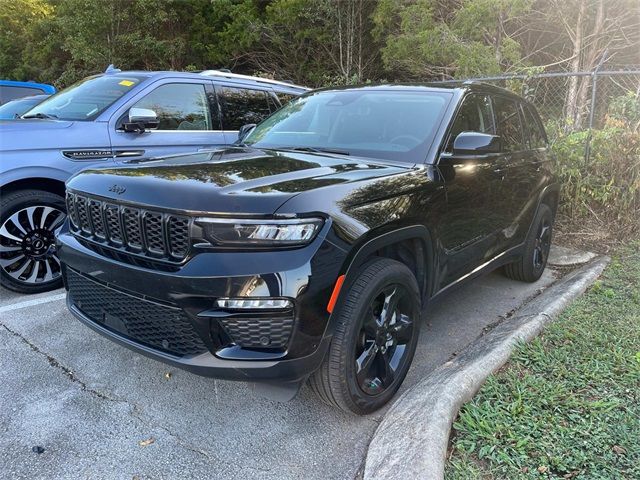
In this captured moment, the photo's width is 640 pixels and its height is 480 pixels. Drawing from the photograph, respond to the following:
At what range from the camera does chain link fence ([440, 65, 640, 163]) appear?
19.8 feet

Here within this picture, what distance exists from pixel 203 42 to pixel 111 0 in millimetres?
3198

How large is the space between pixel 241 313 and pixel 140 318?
57cm

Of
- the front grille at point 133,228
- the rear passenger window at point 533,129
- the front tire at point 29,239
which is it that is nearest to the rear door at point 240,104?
the front tire at point 29,239

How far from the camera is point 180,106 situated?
5.05 metres

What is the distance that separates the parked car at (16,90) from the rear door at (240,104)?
5.82 m

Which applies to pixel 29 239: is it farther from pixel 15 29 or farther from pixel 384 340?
pixel 15 29

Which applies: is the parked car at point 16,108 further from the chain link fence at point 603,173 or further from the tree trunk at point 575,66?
the tree trunk at point 575,66

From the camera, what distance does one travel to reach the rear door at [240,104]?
17.7ft

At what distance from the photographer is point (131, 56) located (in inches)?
698

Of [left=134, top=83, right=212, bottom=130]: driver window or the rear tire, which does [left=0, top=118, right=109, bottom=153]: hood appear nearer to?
[left=134, top=83, right=212, bottom=130]: driver window

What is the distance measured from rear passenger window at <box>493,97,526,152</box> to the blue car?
2.42 meters

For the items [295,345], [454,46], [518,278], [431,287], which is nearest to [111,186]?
[295,345]

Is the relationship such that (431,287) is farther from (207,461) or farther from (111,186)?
(111,186)

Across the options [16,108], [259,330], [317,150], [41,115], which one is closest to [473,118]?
[317,150]
